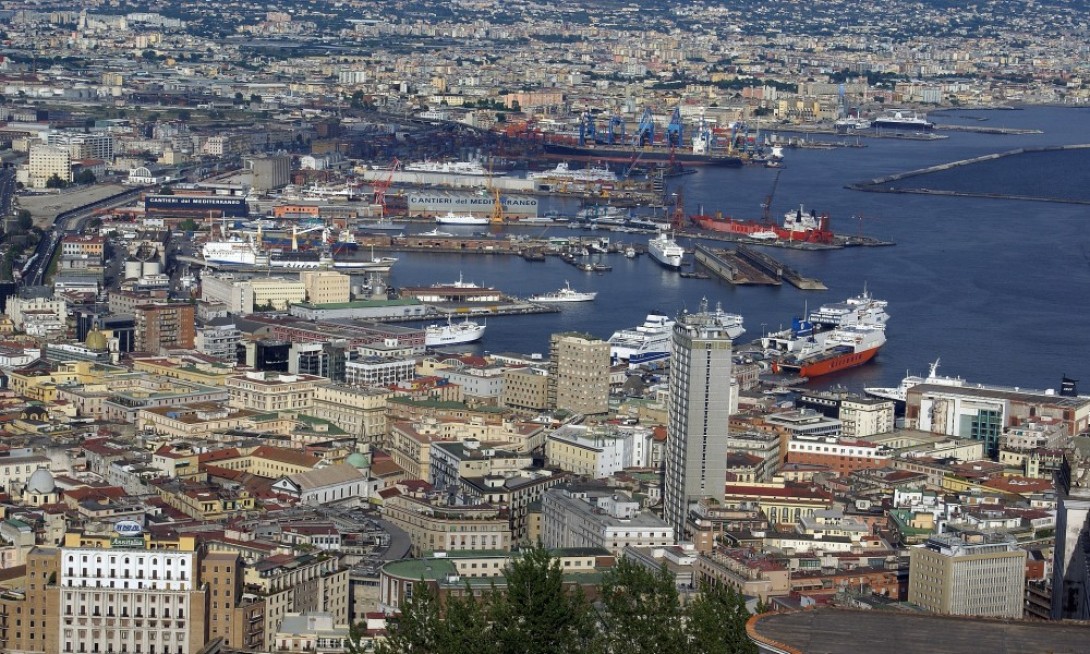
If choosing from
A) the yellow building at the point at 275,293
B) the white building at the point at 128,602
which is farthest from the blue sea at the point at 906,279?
the white building at the point at 128,602

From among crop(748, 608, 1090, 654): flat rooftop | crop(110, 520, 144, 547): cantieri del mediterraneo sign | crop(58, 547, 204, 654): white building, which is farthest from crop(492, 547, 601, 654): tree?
crop(110, 520, 144, 547): cantieri del mediterraneo sign

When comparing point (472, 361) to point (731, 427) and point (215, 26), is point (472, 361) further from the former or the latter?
point (215, 26)

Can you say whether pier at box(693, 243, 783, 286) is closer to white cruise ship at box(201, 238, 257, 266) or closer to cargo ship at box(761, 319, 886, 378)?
cargo ship at box(761, 319, 886, 378)

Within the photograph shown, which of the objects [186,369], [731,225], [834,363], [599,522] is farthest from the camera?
[731,225]

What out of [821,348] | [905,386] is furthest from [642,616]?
[821,348]

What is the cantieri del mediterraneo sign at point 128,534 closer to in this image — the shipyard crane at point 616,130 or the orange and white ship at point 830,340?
the orange and white ship at point 830,340

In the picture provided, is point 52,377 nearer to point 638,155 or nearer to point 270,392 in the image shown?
point 270,392
